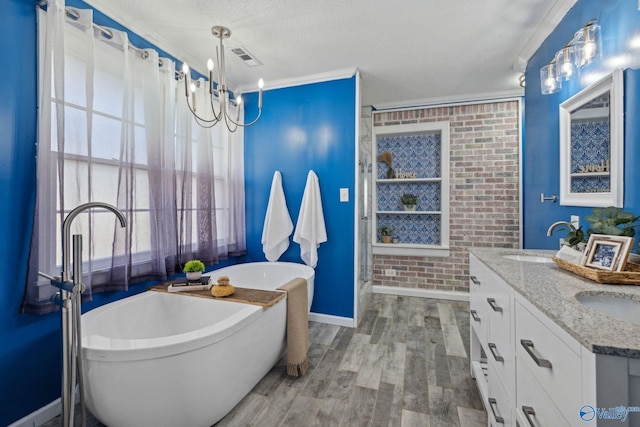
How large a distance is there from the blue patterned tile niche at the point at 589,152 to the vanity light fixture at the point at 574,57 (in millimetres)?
281

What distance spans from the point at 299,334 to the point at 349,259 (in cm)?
108

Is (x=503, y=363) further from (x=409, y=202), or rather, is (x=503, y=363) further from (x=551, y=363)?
(x=409, y=202)

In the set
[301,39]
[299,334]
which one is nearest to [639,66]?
[301,39]

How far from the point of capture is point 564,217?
1.87 m

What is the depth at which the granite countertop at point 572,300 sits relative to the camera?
59 centimetres

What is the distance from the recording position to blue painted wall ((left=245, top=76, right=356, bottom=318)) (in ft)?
9.39

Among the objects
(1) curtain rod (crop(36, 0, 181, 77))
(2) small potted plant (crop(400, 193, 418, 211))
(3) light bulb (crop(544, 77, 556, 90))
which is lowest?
(2) small potted plant (crop(400, 193, 418, 211))

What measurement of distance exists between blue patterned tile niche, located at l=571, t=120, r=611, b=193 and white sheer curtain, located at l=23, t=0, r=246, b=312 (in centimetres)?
266

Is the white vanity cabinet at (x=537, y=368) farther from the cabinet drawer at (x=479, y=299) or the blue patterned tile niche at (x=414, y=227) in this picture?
the blue patterned tile niche at (x=414, y=227)

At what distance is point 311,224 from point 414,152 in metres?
1.98

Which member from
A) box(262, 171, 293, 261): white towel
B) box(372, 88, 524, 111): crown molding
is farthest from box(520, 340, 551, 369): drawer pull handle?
box(372, 88, 524, 111): crown molding

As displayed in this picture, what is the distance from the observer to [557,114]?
1901 mm

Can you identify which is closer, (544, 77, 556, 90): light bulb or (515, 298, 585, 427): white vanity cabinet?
(515, 298, 585, 427): white vanity cabinet

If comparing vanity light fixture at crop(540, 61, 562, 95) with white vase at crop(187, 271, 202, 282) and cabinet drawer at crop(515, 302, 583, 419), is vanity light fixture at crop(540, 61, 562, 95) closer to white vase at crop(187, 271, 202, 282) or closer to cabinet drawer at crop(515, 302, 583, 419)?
cabinet drawer at crop(515, 302, 583, 419)
